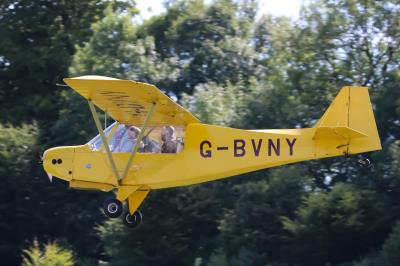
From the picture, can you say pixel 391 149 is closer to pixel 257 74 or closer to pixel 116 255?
pixel 116 255

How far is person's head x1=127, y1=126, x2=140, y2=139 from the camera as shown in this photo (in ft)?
69.2

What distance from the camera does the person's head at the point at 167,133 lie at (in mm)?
21062

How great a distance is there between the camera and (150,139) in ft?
69.2

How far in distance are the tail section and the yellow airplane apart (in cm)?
2

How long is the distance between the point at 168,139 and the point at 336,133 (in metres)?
3.22

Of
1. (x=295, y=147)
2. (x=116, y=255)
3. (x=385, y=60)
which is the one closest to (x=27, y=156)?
(x=116, y=255)

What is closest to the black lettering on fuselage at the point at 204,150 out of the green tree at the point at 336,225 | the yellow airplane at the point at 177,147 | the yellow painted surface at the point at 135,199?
the yellow airplane at the point at 177,147

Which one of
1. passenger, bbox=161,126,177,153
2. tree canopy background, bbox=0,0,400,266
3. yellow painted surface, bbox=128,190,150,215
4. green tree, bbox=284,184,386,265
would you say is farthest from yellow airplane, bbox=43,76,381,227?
green tree, bbox=284,184,386,265

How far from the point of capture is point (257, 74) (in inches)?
1991

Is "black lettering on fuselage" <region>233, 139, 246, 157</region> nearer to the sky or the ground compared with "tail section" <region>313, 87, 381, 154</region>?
nearer to the ground

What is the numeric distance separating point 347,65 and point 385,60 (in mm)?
1507

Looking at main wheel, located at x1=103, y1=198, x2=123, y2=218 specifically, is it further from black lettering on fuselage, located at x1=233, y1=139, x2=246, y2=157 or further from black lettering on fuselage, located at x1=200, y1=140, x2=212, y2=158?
black lettering on fuselage, located at x1=233, y1=139, x2=246, y2=157

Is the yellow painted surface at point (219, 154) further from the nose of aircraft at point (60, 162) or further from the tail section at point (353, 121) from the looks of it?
the nose of aircraft at point (60, 162)

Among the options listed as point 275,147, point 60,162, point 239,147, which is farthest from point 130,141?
point 275,147
